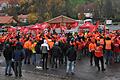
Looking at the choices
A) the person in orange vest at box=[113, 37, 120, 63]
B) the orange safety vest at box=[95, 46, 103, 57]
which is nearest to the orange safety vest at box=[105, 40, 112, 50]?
the person in orange vest at box=[113, 37, 120, 63]

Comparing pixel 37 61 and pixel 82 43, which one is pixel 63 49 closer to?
pixel 37 61

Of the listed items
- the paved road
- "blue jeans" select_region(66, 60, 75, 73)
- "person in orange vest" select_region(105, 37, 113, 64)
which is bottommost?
the paved road

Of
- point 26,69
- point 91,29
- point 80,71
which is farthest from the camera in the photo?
point 91,29

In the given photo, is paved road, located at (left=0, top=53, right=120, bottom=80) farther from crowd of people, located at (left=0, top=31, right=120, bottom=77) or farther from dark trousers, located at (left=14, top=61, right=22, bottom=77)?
crowd of people, located at (left=0, top=31, right=120, bottom=77)

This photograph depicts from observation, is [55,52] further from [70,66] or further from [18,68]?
[18,68]

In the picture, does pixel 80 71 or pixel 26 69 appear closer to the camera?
pixel 80 71

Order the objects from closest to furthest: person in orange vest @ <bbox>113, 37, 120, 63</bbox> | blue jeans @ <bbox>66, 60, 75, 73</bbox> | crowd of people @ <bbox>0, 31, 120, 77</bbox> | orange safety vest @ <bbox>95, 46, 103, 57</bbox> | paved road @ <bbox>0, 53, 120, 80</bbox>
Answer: paved road @ <bbox>0, 53, 120, 80</bbox> < crowd of people @ <bbox>0, 31, 120, 77</bbox> < blue jeans @ <bbox>66, 60, 75, 73</bbox> < orange safety vest @ <bbox>95, 46, 103, 57</bbox> < person in orange vest @ <bbox>113, 37, 120, 63</bbox>

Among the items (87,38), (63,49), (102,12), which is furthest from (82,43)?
(102,12)

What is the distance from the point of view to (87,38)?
2628cm

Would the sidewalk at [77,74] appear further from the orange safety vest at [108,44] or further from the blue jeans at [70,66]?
the orange safety vest at [108,44]

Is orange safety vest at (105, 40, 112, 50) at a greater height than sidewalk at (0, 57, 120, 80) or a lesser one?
greater

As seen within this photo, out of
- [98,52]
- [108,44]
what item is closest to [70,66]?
[98,52]

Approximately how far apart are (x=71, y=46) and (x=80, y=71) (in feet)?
6.93

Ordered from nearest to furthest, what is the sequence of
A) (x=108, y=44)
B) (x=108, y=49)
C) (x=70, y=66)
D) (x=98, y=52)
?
(x=70, y=66) → (x=98, y=52) → (x=108, y=44) → (x=108, y=49)
